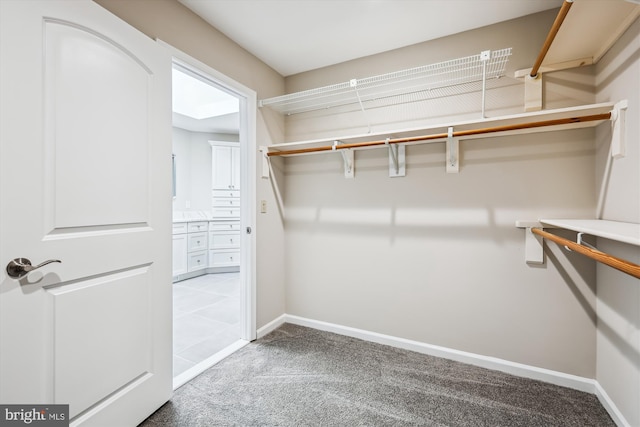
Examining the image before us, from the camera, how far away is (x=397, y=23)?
200 cm

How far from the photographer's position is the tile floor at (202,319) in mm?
2287

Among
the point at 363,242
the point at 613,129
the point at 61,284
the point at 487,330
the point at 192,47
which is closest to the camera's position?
the point at 61,284

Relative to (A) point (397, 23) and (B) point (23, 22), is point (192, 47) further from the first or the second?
(A) point (397, 23)

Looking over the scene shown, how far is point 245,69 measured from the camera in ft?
7.67

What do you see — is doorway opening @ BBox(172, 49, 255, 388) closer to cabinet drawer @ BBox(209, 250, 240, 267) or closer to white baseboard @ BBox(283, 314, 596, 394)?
cabinet drawer @ BBox(209, 250, 240, 267)

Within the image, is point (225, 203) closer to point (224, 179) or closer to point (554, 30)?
point (224, 179)

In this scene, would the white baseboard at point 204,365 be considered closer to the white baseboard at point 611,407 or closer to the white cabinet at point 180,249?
the white baseboard at point 611,407

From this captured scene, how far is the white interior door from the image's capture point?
1.05 m

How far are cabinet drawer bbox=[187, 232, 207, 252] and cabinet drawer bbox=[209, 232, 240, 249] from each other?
0.10 meters

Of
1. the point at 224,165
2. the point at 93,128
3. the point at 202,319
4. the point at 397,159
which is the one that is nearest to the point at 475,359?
the point at 397,159

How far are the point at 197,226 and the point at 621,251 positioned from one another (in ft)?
15.9

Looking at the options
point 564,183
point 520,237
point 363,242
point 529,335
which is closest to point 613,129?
point 564,183

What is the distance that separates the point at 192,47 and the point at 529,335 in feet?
9.66

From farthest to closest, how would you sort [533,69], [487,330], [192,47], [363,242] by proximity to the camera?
[363,242]
[487,330]
[192,47]
[533,69]
